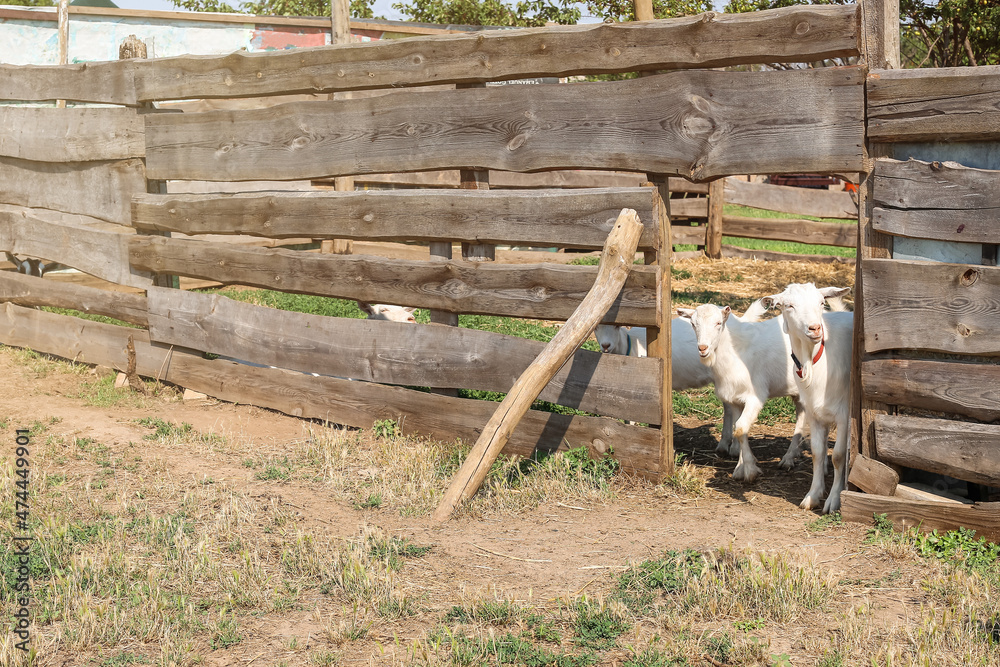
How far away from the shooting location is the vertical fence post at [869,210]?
4.91m

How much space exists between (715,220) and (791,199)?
164cm

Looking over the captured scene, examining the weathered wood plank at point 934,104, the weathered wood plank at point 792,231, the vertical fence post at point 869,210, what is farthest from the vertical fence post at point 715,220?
the weathered wood plank at point 934,104

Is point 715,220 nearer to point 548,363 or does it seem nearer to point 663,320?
point 663,320

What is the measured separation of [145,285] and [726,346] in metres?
5.32

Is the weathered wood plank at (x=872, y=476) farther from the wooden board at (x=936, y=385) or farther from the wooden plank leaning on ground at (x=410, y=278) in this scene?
the wooden plank leaning on ground at (x=410, y=278)

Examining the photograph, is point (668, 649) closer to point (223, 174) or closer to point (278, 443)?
point (278, 443)

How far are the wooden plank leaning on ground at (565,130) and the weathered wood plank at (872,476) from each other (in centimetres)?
168

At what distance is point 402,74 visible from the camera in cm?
662

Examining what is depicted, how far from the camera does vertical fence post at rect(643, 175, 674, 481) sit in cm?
570

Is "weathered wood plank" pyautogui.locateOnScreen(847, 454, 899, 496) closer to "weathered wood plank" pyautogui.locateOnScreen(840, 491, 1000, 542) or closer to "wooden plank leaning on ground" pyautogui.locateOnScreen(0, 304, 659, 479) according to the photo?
"weathered wood plank" pyautogui.locateOnScreen(840, 491, 1000, 542)

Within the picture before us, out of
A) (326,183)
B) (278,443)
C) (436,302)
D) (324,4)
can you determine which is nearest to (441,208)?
(436,302)

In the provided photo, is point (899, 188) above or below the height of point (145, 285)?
above

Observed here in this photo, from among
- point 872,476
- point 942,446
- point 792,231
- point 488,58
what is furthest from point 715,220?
point 942,446

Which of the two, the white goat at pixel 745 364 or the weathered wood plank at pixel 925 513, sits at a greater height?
the white goat at pixel 745 364
